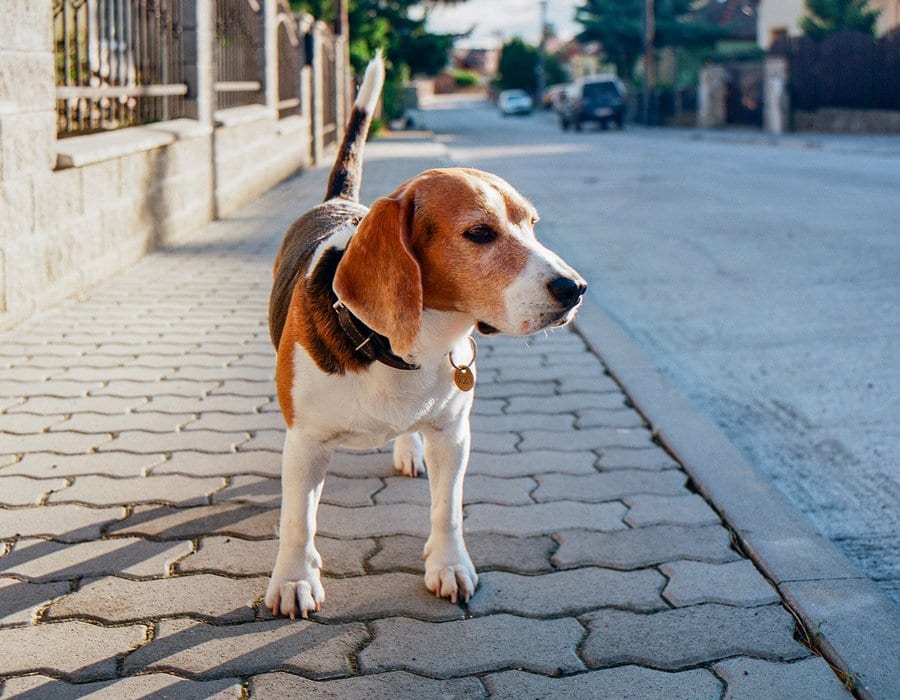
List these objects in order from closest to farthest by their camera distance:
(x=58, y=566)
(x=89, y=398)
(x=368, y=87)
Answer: (x=58, y=566)
(x=368, y=87)
(x=89, y=398)

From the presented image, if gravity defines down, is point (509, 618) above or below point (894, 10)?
below

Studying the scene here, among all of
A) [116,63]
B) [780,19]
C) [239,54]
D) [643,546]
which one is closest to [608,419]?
[643,546]

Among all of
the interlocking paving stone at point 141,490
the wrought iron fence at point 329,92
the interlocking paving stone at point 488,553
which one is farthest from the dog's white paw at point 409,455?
the wrought iron fence at point 329,92

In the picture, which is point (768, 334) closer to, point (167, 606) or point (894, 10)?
point (167, 606)

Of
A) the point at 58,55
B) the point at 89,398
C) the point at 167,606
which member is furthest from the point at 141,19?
the point at 167,606

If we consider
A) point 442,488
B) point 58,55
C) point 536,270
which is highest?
point 58,55

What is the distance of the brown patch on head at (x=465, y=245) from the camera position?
282cm

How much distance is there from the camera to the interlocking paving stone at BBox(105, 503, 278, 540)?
12.2 feet

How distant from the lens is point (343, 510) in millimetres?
3953

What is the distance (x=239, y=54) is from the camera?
557 inches

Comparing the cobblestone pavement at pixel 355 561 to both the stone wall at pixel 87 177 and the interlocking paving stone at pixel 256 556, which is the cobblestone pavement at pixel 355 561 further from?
the stone wall at pixel 87 177

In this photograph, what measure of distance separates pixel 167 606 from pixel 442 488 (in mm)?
890

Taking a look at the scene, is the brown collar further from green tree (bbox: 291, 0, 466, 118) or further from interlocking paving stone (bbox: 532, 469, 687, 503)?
green tree (bbox: 291, 0, 466, 118)

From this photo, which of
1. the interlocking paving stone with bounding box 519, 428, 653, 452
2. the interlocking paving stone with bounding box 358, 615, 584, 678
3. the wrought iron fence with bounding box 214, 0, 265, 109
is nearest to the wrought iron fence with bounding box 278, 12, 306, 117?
the wrought iron fence with bounding box 214, 0, 265, 109
